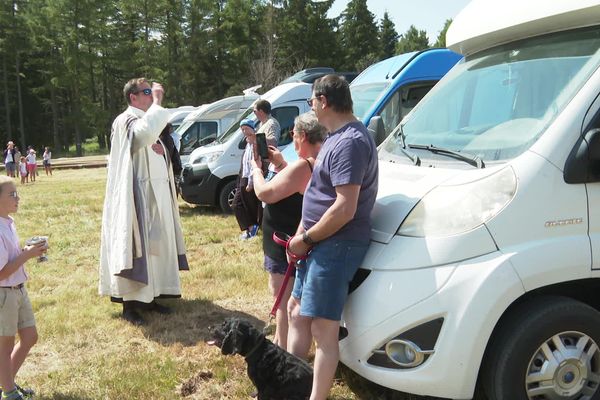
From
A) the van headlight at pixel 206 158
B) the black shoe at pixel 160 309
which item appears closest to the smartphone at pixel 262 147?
the black shoe at pixel 160 309

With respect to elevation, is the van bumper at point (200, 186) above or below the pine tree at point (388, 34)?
below

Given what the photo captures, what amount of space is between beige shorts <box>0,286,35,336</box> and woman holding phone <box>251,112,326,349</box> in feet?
5.46

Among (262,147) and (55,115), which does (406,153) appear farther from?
(55,115)

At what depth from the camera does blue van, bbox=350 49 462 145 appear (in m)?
7.94

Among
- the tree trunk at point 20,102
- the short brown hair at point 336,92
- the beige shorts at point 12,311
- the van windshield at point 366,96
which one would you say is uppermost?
the tree trunk at point 20,102

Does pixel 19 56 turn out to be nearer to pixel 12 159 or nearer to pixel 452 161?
pixel 12 159

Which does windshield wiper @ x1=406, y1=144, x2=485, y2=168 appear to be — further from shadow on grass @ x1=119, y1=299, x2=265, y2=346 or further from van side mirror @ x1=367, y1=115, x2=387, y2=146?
shadow on grass @ x1=119, y1=299, x2=265, y2=346

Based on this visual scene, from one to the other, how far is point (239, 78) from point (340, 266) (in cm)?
5312

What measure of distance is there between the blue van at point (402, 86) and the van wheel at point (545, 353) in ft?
16.9

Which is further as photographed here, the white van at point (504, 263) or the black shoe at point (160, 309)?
the black shoe at point (160, 309)

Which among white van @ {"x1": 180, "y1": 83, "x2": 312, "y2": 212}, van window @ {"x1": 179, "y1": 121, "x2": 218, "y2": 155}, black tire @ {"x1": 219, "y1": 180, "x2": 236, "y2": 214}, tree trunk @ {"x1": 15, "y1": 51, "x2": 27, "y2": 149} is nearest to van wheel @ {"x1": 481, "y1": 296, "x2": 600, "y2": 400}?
white van @ {"x1": 180, "y1": 83, "x2": 312, "y2": 212}

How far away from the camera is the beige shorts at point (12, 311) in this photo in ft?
11.3

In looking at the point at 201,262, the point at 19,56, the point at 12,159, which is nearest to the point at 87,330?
the point at 201,262

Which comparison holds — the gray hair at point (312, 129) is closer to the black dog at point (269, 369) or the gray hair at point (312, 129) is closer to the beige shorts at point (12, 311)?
the black dog at point (269, 369)
